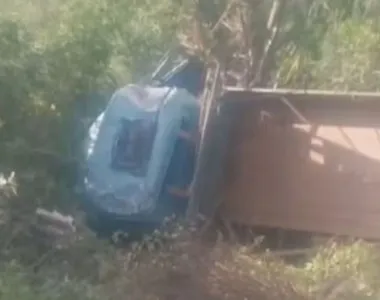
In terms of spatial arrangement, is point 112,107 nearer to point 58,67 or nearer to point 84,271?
point 58,67

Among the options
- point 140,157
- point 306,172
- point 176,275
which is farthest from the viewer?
point 306,172

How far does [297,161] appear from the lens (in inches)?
259

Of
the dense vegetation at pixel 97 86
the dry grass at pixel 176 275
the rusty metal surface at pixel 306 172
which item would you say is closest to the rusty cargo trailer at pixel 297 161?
the rusty metal surface at pixel 306 172

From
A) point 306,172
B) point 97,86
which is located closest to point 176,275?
point 306,172

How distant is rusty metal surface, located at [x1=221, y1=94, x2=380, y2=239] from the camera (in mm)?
6207

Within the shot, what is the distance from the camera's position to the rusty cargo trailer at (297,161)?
6.23m

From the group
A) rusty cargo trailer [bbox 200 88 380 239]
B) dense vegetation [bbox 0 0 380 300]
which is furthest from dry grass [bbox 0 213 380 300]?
rusty cargo trailer [bbox 200 88 380 239]

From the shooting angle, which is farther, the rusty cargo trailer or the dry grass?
the rusty cargo trailer

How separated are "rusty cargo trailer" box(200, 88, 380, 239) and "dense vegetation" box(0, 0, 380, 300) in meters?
0.32

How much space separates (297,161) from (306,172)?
0.39 feet

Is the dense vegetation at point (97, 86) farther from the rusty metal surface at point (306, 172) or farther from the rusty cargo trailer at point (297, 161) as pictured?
the rusty metal surface at point (306, 172)

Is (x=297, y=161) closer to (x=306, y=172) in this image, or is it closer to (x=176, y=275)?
(x=306, y=172)

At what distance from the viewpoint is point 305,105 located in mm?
6594

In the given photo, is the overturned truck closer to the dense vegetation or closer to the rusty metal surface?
the dense vegetation
